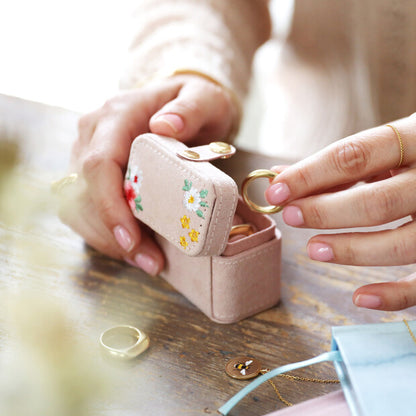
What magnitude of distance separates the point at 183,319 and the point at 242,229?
14 cm

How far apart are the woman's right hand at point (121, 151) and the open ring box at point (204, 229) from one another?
47 mm

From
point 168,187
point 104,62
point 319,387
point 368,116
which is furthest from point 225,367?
point 104,62

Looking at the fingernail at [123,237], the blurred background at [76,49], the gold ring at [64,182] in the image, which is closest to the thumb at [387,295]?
the fingernail at [123,237]

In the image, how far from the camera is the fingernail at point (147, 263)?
786 millimetres

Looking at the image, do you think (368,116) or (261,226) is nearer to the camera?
(261,226)

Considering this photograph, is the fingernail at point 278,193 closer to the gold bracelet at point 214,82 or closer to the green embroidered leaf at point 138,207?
the green embroidered leaf at point 138,207

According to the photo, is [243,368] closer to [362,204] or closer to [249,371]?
[249,371]

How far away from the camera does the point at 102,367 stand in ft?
2.08

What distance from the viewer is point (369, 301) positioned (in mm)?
665

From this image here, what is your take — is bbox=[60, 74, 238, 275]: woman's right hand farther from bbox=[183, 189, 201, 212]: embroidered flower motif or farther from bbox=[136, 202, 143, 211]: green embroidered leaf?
bbox=[183, 189, 201, 212]: embroidered flower motif

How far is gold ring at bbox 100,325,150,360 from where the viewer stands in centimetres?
64

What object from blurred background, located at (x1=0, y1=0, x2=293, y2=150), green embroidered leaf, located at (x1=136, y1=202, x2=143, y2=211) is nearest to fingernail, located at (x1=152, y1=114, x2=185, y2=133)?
green embroidered leaf, located at (x1=136, y1=202, x2=143, y2=211)

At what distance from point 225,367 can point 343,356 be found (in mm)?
150

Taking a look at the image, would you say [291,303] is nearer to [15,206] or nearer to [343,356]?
[343,356]
